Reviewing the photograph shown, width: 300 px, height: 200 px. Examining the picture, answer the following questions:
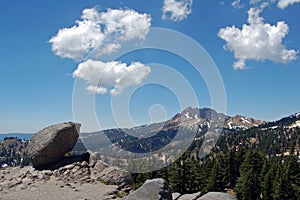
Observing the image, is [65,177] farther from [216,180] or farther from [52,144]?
[216,180]

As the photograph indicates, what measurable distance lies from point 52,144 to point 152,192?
18.7 meters

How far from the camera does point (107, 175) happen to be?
34719mm

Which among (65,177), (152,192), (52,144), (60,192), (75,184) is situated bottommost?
(60,192)

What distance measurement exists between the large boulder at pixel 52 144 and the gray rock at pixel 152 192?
17.2 metres

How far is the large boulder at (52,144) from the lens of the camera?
38.3 meters

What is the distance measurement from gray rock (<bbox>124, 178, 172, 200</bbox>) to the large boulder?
56.5ft

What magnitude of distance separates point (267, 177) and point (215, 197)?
29354 millimetres

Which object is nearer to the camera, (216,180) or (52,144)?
(52,144)

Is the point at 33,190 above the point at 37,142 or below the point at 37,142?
below

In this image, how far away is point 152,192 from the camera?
23.5 metres

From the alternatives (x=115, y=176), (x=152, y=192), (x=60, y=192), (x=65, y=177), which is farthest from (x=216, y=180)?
(x=152, y=192)

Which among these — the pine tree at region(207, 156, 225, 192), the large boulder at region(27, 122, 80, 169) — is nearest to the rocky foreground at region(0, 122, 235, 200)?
the large boulder at region(27, 122, 80, 169)

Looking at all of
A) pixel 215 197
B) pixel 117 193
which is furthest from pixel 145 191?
pixel 117 193

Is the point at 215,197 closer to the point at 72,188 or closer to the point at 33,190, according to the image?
the point at 72,188
